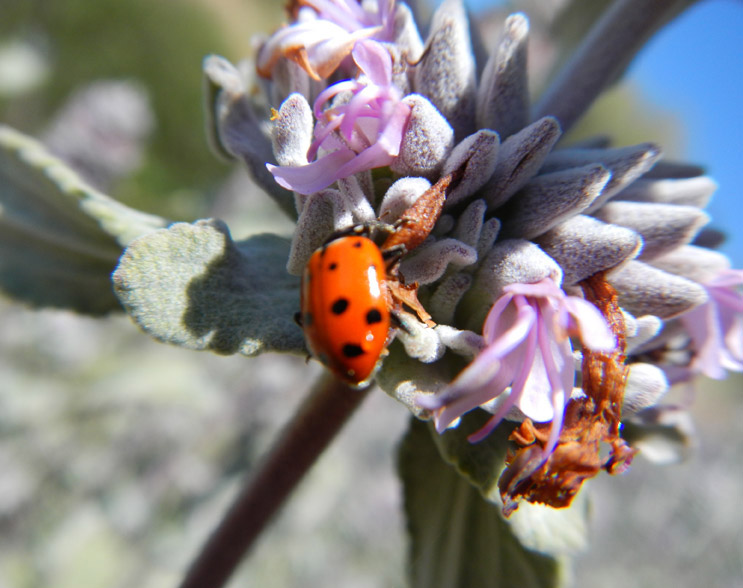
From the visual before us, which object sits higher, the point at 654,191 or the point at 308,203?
the point at 654,191

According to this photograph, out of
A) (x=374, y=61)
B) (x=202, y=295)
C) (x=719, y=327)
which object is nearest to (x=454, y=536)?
(x=719, y=327)

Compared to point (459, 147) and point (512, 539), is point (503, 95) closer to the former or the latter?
point (459, 147)

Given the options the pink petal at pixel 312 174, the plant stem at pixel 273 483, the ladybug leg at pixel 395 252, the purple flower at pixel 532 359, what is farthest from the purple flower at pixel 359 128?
the plant stem at pixel 273 483

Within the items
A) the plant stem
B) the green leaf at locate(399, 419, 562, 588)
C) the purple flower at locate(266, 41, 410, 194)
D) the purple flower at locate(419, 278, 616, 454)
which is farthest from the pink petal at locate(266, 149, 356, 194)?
the green leaf at locate(399, 419, 562, 588)

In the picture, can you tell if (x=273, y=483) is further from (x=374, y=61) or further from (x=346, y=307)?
(x=374, y=61)

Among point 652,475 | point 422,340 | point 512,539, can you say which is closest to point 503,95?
point 422,340

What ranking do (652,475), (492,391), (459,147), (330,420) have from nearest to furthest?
(492,391) < (459,147) < (330,420) < (652,475)

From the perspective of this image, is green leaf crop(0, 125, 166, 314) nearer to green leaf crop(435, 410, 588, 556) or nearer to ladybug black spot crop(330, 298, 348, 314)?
ladybug black spot crop(330, 298, 348, 314)
